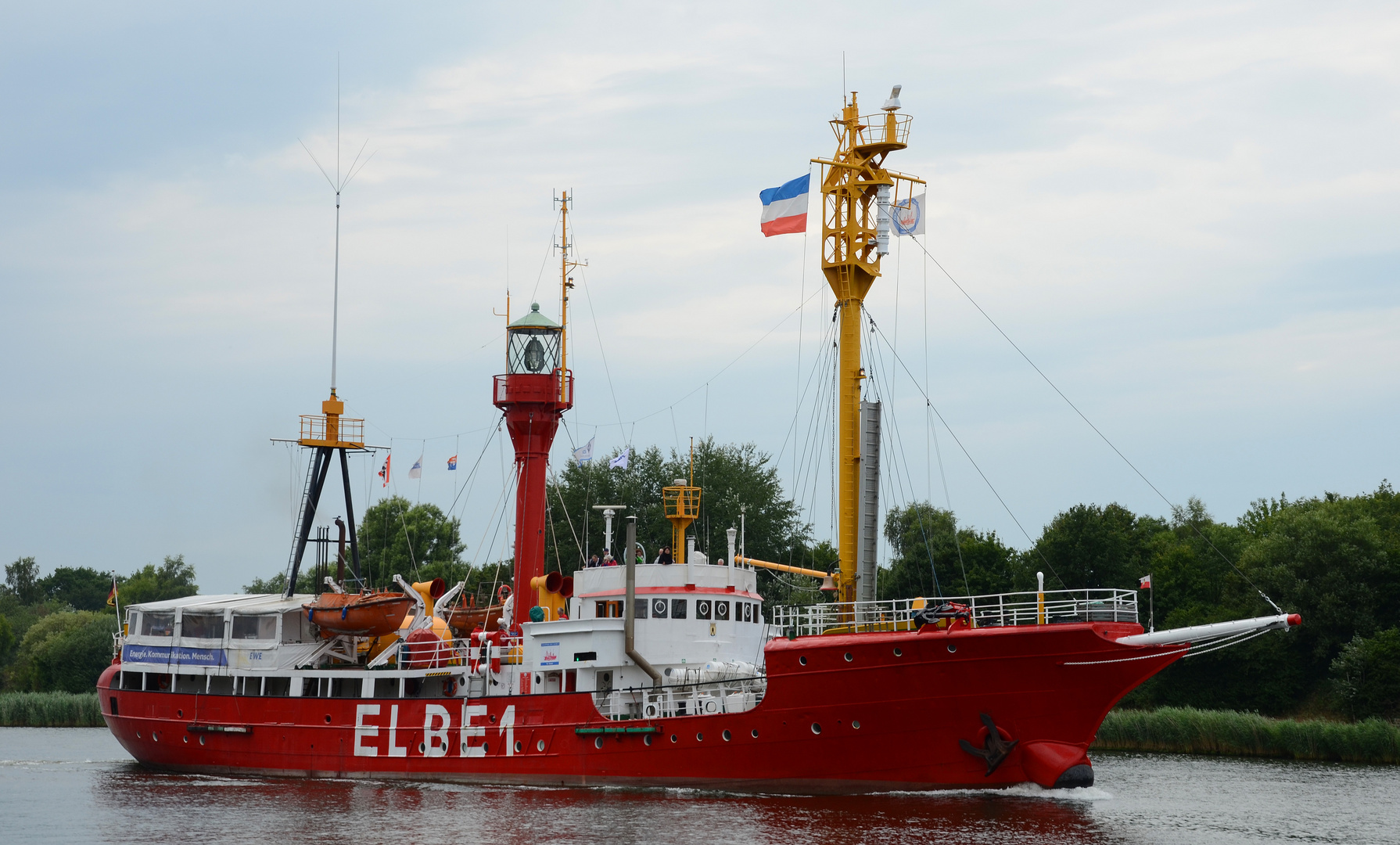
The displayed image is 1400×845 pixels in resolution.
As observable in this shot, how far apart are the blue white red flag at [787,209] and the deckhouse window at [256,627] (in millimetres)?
15938

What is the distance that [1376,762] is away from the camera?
3756 centimetres

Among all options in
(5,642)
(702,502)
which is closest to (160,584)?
(5,642)

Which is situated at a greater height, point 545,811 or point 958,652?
point 958,652

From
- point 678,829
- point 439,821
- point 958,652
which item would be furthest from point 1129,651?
point 439,821

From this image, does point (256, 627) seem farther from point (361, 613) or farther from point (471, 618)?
point (471, 618)

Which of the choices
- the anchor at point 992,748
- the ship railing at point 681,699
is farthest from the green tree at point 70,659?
the anchor at point 992,748

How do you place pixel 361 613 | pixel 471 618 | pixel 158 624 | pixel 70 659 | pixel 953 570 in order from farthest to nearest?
pixel 70 659, pixel 953 570, pixel 471 618, pixel 158 624, pixel 361 613

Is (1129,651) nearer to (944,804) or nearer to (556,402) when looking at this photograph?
(944,804)

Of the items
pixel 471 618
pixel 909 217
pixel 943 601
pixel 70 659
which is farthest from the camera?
pixel 70 659

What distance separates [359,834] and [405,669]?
834 centimetres

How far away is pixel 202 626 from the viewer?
112ft

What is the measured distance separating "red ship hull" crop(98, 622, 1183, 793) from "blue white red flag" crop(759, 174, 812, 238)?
32.0ft

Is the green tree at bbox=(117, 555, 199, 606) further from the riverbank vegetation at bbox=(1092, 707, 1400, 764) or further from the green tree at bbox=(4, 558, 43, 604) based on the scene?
the riverbank vegetation at bbox=(1092, 707, 1400, 764)

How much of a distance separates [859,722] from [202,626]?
1797 cm
